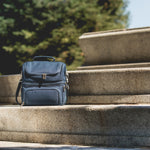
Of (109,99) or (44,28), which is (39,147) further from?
(44,28)

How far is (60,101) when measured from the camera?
1992mm

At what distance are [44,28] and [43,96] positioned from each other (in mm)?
9720


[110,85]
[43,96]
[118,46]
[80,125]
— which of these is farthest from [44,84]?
[118,46]

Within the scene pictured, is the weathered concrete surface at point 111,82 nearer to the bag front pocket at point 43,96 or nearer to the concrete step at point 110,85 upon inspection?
the concrete step at point 110,85

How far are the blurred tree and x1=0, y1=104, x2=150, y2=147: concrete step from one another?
8.82 metres

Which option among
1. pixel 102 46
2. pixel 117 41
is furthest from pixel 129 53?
pixel 102 46

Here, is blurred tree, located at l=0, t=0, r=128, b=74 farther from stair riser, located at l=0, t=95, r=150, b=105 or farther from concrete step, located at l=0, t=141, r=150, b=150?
concrete step, located at l=0, t=141, r=150, b=150

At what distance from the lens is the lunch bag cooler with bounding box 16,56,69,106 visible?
198 centimetres

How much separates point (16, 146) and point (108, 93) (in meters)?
1.26

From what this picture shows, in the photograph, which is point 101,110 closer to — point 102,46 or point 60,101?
point 60,101

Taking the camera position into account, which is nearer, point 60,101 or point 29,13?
point 60,101

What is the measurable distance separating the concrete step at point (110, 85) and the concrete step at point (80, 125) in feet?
2.09

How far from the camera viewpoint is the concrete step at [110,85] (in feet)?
6.97

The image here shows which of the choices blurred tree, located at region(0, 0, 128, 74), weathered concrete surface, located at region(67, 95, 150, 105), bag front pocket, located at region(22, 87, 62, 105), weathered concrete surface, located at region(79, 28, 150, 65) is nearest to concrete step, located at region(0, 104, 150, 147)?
bag front pocket, located at region(22, 87, 62, 105)
